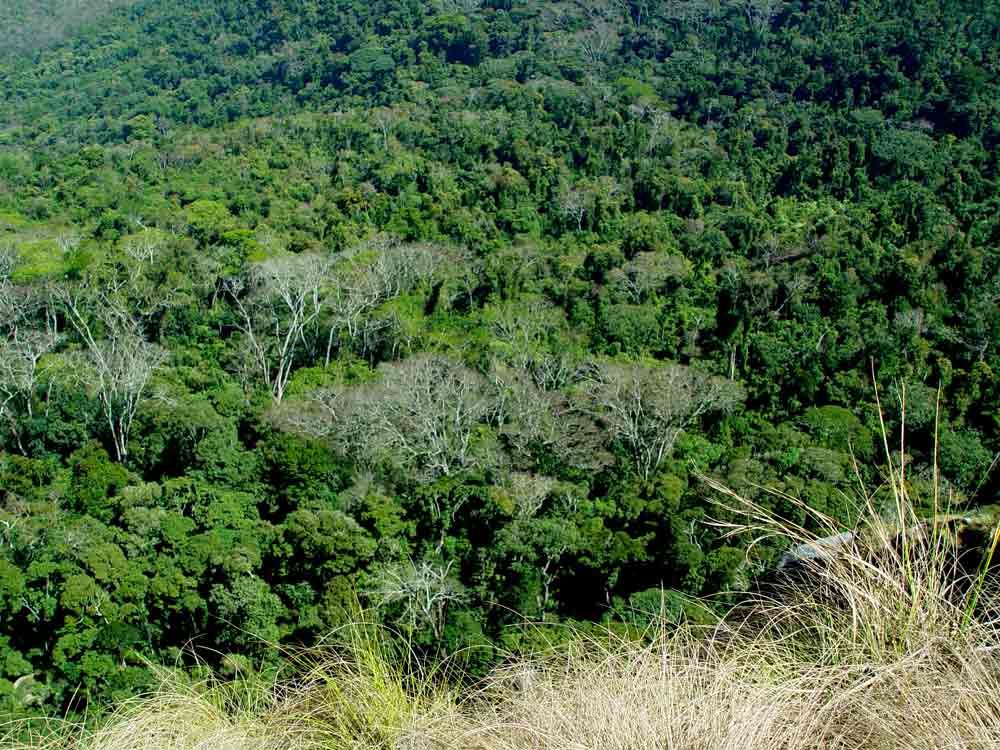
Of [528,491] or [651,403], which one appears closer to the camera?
[528,491]

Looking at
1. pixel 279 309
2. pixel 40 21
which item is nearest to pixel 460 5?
pixel 40 21

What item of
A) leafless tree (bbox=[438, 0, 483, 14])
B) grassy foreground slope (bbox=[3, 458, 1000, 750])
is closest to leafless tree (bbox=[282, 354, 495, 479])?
grassy foreground slope (bbox=[3, 458, 1000, 750])

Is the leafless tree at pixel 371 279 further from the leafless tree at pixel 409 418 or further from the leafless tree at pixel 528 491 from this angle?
the leafless tree at pixel 528 491

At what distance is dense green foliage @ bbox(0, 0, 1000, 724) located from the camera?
1376 cm

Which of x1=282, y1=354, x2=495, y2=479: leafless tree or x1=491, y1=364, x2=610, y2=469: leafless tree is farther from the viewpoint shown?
x1=491, y1=364, x2=610, y2=469: leafless tree

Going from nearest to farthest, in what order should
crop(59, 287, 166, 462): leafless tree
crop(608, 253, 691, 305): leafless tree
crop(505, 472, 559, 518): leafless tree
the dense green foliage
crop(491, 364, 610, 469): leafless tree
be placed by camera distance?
the dense green foliage, crop(505, 472, 559, 518): leafless tree, crop(491, 364, 610, 469): leafless tree, crop(59, 287, 166, 462): leafless tree, crop(608, 253, 691, 305): leafless tree

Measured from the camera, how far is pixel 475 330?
25.4 metres

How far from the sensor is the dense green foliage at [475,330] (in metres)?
13.8

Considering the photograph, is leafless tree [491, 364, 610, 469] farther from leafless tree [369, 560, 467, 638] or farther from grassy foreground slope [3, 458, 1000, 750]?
grassy foreground slope [3, 458, 1000, 750]

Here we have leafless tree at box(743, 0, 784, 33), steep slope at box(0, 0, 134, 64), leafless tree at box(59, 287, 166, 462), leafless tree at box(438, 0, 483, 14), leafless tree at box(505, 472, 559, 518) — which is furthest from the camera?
steep slope at box(0, 0, 134, 64)

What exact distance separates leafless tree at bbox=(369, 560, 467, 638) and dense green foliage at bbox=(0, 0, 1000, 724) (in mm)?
100

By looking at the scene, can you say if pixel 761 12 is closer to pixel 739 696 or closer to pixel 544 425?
pixel 544 425

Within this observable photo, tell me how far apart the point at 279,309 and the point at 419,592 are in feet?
53.8

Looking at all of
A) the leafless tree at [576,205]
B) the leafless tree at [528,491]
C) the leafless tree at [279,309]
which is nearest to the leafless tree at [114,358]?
the leafless tree at [279,309]
